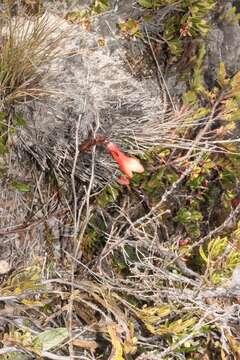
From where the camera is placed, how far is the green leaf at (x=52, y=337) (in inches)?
82.9

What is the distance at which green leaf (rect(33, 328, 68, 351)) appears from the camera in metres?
2.11

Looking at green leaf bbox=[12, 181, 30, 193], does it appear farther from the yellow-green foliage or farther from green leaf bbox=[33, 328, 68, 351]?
the yellow-green foliage

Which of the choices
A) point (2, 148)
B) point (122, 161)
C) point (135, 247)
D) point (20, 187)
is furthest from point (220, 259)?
point (2, 148)

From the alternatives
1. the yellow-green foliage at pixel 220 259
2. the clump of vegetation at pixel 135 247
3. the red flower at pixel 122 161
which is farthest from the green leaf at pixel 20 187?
the yellow-green foliage at pixel 220 259

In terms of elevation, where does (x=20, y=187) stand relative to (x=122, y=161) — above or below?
below

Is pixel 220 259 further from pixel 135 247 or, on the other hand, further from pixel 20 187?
pixel 20 187

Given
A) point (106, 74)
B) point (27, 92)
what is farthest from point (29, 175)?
point (106, 74)

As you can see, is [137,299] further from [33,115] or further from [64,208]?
[33,115]

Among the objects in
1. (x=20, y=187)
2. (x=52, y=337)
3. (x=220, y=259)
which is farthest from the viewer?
(x=220, y=259)

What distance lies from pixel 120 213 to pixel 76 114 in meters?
0.51

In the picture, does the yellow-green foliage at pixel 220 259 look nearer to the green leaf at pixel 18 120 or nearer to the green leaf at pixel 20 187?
the green leaf at pixel 20 187

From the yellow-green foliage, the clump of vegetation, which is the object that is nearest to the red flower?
the clump of vegetation

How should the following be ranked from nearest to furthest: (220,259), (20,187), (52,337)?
(52,337), (20,187), (220,259)

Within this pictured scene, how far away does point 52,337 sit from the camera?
6.98ft
